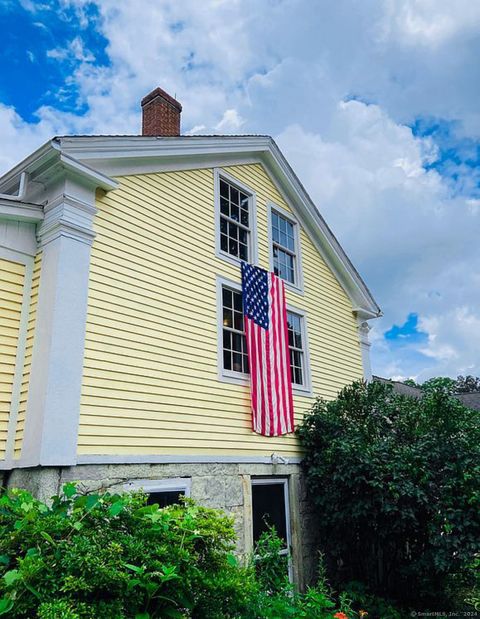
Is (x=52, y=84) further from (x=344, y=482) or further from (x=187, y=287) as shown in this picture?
(x=344, y=482)

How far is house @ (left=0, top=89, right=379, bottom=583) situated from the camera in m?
5.44

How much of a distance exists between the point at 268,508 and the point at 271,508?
0.31ft

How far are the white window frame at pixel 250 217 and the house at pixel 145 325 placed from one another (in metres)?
0.03

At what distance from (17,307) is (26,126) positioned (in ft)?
24.7

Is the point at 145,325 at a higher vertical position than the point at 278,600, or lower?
higher

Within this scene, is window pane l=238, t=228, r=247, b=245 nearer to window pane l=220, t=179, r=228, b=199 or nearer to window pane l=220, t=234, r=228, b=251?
window pane l=220, t=234, r=228, b=251

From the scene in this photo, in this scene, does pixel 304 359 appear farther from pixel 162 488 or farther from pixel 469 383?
pixel 469 383

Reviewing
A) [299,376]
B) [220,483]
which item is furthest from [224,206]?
[220,483]

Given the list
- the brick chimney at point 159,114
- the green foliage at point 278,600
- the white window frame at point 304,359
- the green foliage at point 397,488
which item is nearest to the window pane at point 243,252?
the white window frame at point 304,359

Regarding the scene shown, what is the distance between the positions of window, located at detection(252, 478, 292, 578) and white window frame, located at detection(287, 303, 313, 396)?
1.79 m

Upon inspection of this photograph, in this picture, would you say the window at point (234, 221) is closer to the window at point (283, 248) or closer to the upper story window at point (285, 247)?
the upper story window at point (285, 247)

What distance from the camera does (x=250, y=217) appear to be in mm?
9586

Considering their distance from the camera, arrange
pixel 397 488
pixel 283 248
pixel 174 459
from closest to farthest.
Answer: pixel 174 459
pixel 397 488
pixel 283 248

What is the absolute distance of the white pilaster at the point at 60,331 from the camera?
16.8ft
